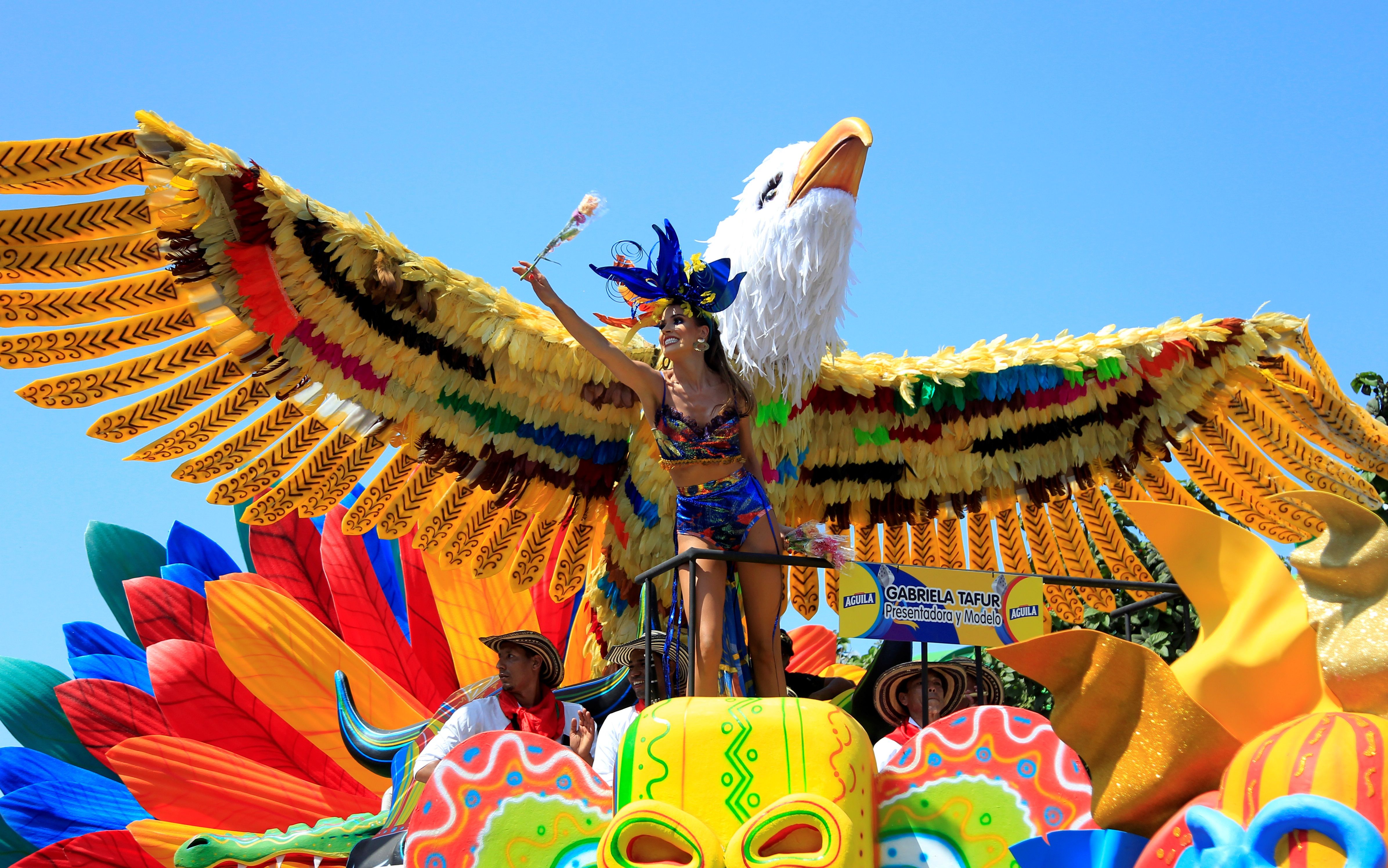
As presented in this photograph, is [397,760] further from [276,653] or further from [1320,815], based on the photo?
[1320,815]

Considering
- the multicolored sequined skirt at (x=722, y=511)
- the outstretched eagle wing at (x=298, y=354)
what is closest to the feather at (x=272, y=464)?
the outstretched eagle wing at (x=298, y=354)

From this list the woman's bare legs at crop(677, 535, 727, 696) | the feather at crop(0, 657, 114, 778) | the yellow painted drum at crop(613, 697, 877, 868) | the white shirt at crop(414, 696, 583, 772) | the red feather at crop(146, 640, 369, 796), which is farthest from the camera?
the feather at crop(0, 657, 114, 778)

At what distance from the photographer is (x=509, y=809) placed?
3225 millimetres

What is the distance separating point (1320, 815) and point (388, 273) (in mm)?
3434

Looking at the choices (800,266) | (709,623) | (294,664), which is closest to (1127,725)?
(709,623)

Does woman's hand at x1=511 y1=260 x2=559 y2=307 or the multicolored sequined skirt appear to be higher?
woman's hand at x1=511 y1=260 x2=559 y2=307

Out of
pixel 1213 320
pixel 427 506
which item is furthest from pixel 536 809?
pixel 1213 320

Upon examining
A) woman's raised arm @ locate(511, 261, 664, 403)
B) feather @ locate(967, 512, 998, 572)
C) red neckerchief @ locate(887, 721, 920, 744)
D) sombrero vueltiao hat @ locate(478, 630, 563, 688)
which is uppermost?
feather @ locate(967, 512, 998, 572)

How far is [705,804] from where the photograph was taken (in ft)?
9.62

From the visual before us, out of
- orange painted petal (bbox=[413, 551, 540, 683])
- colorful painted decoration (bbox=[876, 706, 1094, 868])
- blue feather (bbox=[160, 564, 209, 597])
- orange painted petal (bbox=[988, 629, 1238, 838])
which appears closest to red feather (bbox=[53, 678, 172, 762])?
blue feather (bbox=[160, 564, 209, 597])

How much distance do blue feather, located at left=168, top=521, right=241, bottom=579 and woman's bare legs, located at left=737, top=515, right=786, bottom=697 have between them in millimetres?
5205

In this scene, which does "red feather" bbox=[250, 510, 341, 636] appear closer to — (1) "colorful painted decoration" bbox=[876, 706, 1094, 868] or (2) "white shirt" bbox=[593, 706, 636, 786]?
(2) "white shirt" bbox=[593, 706, 636, 786]

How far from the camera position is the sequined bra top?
3.98 meters

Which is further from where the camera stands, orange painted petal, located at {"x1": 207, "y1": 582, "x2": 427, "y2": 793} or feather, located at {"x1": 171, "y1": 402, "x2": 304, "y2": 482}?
orange painted petal, located at {"x1": 207, "y1": 582, "x2": 427, "y2": 793}
